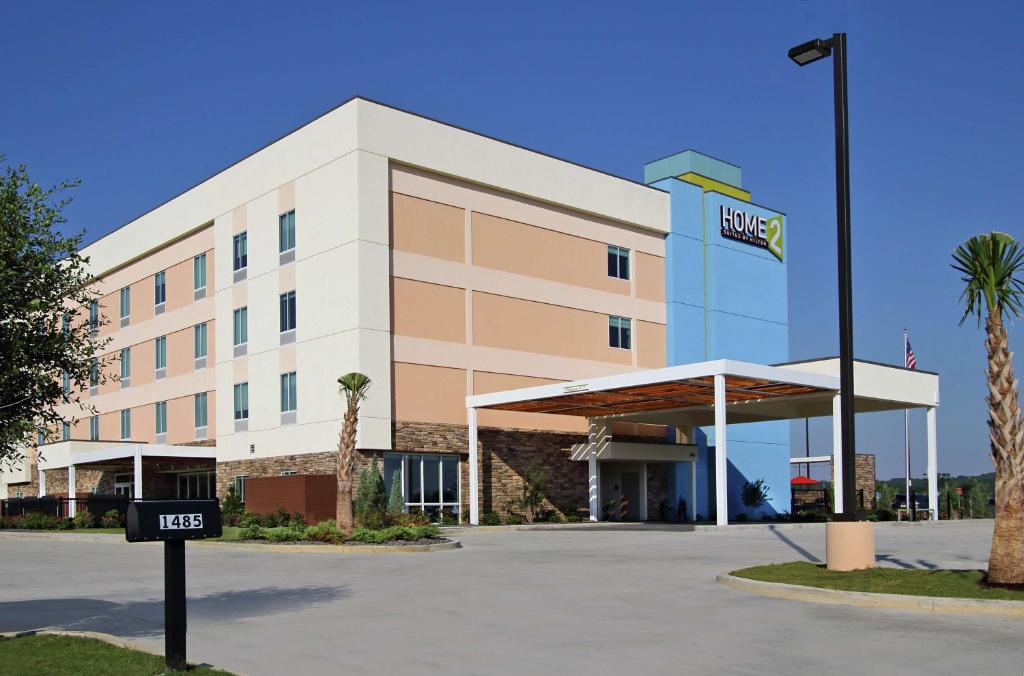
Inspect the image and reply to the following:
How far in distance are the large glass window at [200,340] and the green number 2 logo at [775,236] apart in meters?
28.0

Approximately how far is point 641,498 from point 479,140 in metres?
17.5

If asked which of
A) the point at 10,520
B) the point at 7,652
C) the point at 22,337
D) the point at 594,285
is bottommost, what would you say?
the point at 10,520

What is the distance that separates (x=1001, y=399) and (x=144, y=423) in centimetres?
4600

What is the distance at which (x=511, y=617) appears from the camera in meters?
12.8

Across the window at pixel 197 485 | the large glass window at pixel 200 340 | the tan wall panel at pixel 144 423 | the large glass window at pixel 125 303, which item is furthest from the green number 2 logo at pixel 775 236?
the large glass window at pixel 125 303

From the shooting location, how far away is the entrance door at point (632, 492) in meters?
48.0

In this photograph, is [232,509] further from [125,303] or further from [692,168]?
[692,168]

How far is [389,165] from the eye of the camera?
40.0 m

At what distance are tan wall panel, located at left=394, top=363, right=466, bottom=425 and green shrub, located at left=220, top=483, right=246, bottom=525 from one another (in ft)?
22.6

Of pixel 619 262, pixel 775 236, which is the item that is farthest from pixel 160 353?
pixel 775 236

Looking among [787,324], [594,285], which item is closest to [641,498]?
[594,285]

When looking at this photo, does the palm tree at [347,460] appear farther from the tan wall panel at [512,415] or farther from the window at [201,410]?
the window at [201,410]

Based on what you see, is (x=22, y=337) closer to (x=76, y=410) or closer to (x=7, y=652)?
(x=7, y=652)

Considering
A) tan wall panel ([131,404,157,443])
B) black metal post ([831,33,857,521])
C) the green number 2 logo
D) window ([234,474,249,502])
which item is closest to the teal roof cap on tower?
the green number 2 logo
